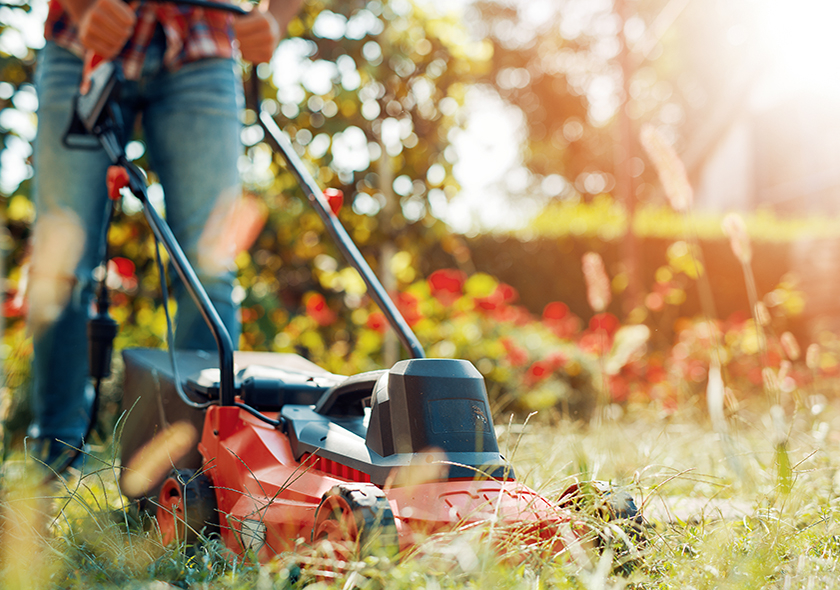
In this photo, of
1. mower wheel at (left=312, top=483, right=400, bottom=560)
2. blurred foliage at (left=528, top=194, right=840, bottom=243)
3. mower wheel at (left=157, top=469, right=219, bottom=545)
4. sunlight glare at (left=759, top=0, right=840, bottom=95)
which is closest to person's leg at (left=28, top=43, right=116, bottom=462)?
mower wheel at (left=157, top=469, right=219, bottom=545)

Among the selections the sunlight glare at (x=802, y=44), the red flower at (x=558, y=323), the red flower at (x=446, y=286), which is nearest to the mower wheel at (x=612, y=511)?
the red flower at (x=446, y=286)

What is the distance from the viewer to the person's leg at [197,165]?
165 cm

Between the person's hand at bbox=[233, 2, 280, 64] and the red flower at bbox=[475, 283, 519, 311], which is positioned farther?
the red flower at bbox=[475, 283, 519, 311]

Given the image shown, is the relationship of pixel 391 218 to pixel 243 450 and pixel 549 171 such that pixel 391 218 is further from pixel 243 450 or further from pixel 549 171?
pixel 549 171

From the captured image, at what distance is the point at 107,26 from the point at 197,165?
13.4 inches

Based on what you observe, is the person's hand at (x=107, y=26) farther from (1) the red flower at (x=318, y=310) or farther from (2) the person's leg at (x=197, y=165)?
(1) the red flower at (x=318, y=310)

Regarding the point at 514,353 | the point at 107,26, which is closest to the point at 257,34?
the point at 107,26

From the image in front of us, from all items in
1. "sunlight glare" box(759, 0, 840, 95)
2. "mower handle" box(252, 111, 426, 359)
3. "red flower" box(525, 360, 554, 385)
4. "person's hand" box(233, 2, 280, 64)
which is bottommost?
"red flower" box(525, 360, 554, 385)

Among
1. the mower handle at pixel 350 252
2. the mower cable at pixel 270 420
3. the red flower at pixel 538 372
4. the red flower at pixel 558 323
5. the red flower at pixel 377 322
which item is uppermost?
the mower handle at pixel 350 252

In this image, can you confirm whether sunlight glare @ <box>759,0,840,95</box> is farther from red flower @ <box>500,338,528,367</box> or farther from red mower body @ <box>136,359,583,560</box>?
red mower body @ <box>136,359,583,560</box>

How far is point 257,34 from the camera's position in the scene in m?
1.67

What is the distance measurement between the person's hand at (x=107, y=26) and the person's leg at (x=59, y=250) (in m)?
0.28

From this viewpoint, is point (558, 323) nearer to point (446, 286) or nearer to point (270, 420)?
point (446, 286)

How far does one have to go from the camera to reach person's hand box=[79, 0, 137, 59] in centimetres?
146
